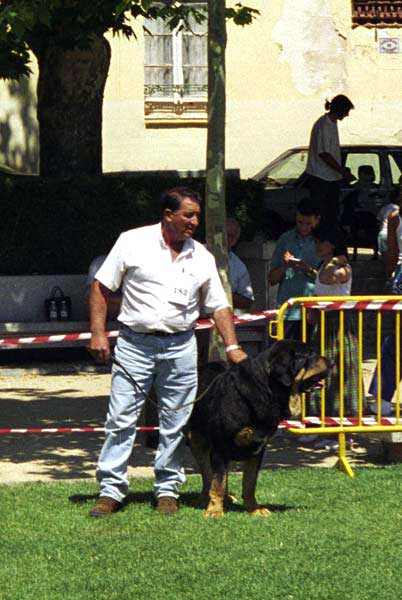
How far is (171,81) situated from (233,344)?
64.9 ft

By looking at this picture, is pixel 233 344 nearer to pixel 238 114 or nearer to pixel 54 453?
pixel 54 453

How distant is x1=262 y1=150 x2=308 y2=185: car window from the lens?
22609 mm

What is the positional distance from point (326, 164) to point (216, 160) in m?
9.19

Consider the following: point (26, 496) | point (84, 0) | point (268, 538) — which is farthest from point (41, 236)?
point (268, 538)

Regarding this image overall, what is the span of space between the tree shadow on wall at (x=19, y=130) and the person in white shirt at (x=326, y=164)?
8244 millimetres

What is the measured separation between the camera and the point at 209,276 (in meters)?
8.51

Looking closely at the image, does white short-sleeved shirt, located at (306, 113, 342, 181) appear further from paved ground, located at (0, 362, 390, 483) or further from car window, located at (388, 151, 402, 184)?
paved ground, located at (0, 362, 390, 483)

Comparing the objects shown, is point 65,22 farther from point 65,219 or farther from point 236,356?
point 236,356

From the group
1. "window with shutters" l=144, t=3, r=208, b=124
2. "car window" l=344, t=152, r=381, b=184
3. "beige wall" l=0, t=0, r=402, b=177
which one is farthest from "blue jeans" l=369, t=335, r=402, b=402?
"window with shutters" l=144, t=3, r=208, b=124

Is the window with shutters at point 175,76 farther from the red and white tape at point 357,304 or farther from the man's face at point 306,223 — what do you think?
the red and white tape at point 357,304

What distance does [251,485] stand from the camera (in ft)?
28.0

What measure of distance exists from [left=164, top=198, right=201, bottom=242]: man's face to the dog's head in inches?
31.0

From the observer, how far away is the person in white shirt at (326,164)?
62.8ft

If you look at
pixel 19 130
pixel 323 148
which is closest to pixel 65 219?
pixel 323 148
